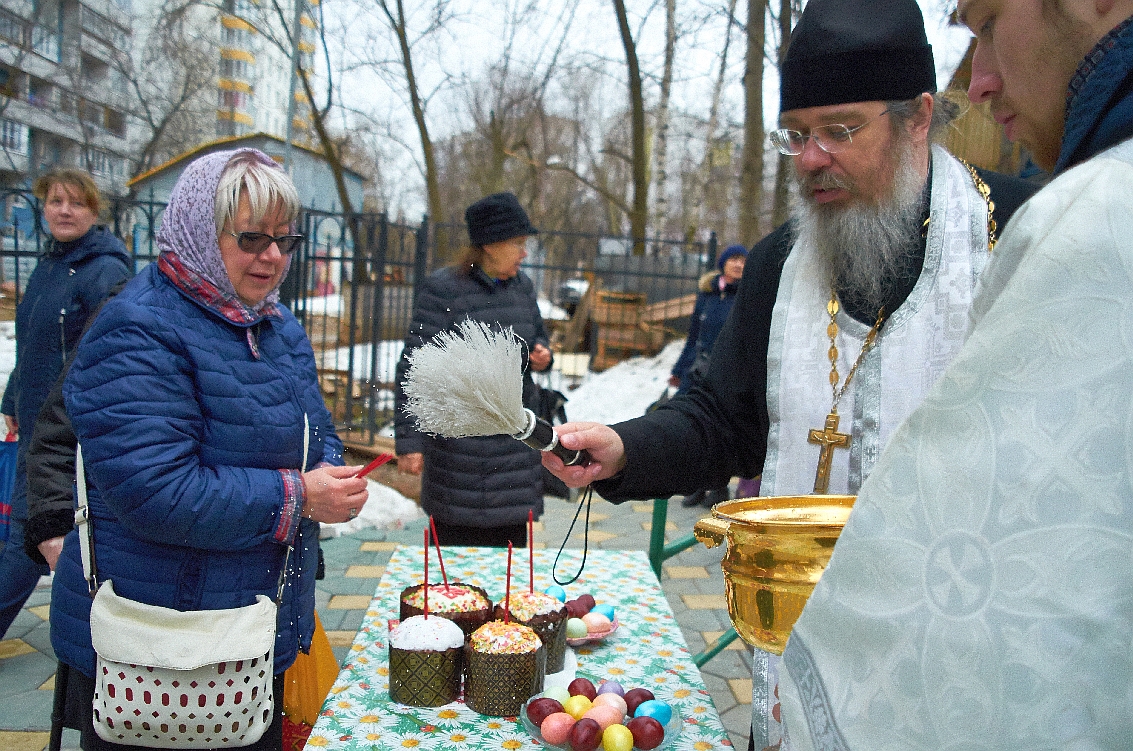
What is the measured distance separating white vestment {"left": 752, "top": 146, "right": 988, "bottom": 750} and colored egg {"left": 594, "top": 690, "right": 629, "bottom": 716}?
11.2 inches

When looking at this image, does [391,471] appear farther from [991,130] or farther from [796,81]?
[991,130]

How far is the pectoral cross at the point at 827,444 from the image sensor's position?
174cm

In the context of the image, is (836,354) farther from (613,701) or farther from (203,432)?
(203,432)

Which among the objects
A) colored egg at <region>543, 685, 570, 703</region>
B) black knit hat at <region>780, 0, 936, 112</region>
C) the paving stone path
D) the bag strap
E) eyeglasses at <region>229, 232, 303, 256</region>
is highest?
black knit hat at <region>780, 0, 936, 112</region>

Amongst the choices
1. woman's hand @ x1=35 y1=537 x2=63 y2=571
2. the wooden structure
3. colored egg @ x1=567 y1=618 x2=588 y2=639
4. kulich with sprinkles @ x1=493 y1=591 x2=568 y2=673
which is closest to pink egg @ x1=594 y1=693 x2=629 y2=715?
kulich with sprinkles @ x1=493 y1=591 x2=568 y2=673

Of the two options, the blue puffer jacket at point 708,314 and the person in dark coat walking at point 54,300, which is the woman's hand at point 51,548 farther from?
the blue puffer jacket at point 708,314

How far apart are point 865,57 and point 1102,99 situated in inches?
45.5

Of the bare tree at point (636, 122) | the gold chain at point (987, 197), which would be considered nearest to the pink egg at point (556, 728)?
the gold chain at point (987, 197)

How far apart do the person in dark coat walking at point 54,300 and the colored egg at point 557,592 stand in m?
2.38

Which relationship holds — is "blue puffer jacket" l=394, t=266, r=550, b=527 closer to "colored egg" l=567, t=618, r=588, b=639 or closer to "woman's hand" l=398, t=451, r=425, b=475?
"woman's hand" l=398, t=451, r=425, b=475

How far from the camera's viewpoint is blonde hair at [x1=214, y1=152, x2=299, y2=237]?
2.19 m

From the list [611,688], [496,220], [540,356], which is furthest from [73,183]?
[611,688]

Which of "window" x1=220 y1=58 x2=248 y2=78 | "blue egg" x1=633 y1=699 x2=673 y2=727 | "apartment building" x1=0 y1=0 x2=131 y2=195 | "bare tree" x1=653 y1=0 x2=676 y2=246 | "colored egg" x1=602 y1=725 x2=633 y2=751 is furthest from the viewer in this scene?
"window" x1=220 y1=58 x2=248 y2=78

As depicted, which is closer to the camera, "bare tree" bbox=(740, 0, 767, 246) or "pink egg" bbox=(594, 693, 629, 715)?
"pink egg" bbox=(594, 693, 629, 715)
